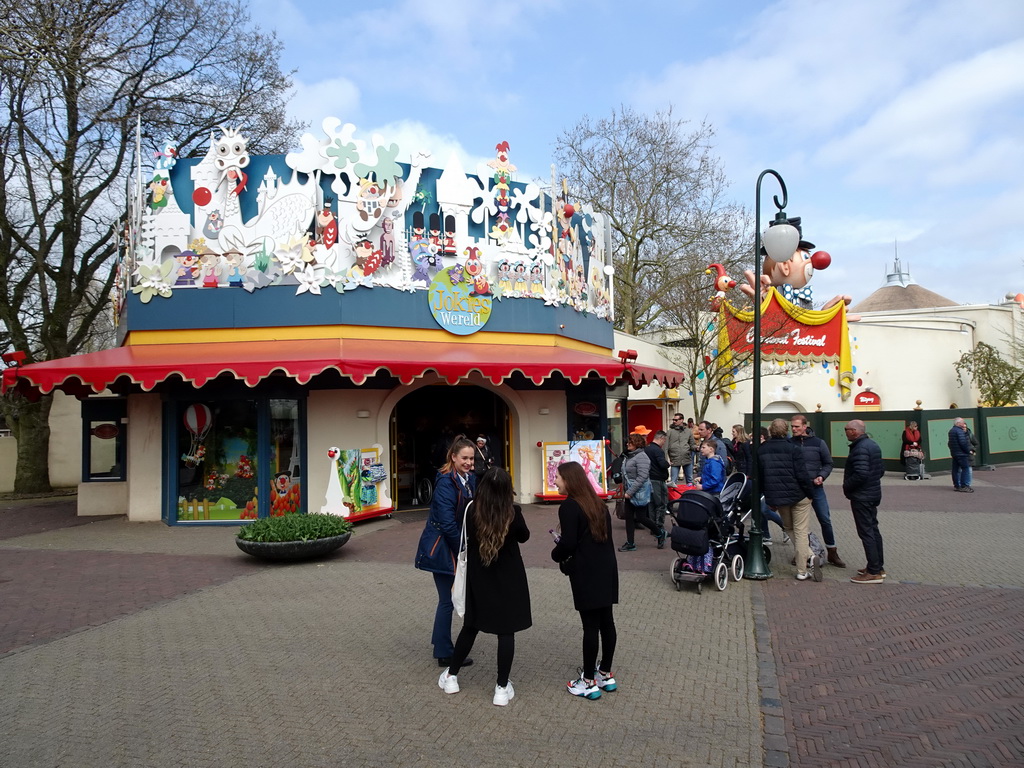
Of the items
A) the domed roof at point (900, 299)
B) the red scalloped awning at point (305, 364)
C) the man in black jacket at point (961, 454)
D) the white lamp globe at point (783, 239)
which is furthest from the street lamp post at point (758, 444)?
the domed roof at point (900, 299)

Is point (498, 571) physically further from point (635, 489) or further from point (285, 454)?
point (285, 454)

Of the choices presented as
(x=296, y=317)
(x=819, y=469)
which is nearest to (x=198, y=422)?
(x=296, y=317)

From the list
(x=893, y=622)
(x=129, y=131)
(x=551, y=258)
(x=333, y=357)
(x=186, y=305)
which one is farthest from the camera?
(x=129, y=131)

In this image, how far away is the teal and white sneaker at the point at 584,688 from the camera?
5191 mm

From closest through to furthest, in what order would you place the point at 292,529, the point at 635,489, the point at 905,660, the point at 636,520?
the point at 905,660 → the point at 292,529 → the point at 635,489 → the point at 636,520

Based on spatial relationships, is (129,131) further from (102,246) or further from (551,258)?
(551,258)

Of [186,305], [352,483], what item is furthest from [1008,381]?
[186,305]

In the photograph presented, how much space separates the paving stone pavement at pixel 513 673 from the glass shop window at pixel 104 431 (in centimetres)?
638

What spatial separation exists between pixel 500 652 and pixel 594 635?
0.65 metres

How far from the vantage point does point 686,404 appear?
91.8 feet

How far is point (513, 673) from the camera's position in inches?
226

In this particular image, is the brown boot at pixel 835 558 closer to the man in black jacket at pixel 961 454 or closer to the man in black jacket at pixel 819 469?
the man in black jacket at pixel 819 469

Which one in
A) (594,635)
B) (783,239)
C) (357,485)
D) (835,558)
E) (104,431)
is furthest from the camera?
(104,431)

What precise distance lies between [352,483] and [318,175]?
5493 millimetres
